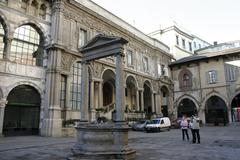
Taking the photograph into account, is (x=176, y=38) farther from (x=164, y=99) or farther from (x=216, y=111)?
(x=216, y=111)

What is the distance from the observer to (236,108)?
3122 centimetres

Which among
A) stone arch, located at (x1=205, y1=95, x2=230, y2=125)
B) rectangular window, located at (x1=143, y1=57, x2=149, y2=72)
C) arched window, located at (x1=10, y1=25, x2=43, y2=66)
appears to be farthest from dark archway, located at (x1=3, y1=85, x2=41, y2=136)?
stone arch, located at (x1=205, y1=95, x2=230, y2=125)

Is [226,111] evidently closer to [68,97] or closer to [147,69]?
[147,69]

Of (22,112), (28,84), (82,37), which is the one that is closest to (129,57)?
(82,37)

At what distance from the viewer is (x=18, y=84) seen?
56.5ft

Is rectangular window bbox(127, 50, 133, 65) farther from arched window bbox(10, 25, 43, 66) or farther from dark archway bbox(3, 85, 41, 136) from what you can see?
dark archway bbox(3, 85, 41, 136)

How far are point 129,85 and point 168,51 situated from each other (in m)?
11.5

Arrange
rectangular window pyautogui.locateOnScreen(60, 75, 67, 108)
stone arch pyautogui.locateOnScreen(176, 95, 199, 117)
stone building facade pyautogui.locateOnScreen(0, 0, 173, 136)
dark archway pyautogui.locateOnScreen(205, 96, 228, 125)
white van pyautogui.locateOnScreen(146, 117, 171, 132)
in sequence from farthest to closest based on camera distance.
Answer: stone arch pyautogui.locateOnScreen(176, 95, 199, 117)
dark archway pyautogui.locateOnScreen(205, 96, 228, 125)
white van pyautogui.locateOnScreen(146, 117, 171, 132)
rectangular window pyautogui.locateOnScreen(60, 75, 67, 108)
stone building facade pyautogui.locateOnScreen(0, 0, 173, 136)

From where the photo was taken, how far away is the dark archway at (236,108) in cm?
3098

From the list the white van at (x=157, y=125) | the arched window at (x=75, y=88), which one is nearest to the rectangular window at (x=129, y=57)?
the white van at (x=157, y=125)

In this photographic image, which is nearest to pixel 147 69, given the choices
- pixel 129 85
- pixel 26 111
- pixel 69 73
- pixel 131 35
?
pixel 129 85

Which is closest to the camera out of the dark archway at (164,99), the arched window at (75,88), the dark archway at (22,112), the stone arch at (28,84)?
the stone arch at (28,84)

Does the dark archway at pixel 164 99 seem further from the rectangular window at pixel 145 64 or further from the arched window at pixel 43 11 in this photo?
the arched window at pixel 43 11

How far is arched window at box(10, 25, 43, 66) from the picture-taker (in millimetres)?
17969
